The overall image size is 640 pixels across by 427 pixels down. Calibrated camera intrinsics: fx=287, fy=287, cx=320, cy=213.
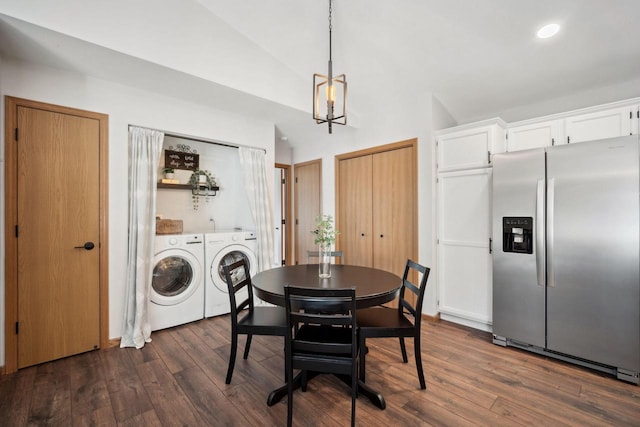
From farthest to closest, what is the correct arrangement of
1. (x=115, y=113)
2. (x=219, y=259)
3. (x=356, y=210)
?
(x=356, y=210) < (x=219, y=259) < (x=115, y=113)

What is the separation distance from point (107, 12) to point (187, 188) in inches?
77.7

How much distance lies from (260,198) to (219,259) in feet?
3.00

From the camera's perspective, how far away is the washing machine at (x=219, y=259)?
3340 mm

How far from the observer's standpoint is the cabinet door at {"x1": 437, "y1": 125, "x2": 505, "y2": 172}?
292cm

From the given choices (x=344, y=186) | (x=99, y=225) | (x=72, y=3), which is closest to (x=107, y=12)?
(x=72, y=3)

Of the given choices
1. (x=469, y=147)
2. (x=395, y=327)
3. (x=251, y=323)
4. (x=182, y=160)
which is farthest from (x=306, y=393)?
(x=182, y=160)

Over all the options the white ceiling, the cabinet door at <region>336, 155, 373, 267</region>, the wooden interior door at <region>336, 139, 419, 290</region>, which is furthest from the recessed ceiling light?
the cabinet door at <region>336, 155, 373, 267</region>

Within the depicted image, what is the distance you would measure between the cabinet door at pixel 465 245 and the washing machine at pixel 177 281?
2768 millimetres

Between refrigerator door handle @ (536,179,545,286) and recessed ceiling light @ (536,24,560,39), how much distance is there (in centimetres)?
119

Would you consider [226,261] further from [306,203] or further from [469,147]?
[469,147]

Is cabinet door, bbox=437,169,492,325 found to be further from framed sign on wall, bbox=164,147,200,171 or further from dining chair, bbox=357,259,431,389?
framed sign on wall, bbox=164,147,200,171

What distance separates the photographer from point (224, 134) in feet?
11.4

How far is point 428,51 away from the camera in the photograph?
9.29ft

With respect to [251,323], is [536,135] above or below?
above
